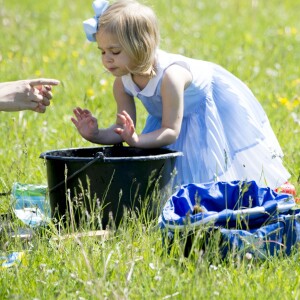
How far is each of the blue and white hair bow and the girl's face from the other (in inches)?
1.4

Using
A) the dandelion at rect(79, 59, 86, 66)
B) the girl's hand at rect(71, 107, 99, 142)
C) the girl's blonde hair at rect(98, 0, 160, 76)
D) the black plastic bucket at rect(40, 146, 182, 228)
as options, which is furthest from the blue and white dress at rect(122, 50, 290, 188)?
the dandelion at rect(79, 59, 86, 66)

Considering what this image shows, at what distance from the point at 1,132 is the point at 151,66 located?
1.55 m

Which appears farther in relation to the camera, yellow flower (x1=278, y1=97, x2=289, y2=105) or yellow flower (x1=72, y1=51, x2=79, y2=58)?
yellow flower (x1=72, y1=51, x2=79, y2=58)

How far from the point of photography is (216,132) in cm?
433

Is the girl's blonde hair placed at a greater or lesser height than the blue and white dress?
greater

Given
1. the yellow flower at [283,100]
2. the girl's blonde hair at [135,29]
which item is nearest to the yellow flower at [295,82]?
the yellow flower at [283,100]

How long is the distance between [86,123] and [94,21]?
1.58 feet

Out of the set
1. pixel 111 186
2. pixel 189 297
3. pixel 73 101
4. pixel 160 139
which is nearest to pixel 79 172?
pixel 111 186

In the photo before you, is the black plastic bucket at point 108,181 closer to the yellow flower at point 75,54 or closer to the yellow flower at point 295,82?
the yellow flower at point 295,82

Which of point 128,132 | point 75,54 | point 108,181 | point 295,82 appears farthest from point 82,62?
point 108,181

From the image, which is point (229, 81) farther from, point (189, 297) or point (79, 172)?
point (189, 297)

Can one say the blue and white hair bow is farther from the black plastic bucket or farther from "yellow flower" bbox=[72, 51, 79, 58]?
"yellow flower" bbox=[72, 51, 79, 58]

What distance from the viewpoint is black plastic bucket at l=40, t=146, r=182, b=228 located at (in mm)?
3697

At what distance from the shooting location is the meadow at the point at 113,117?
9.79ft
